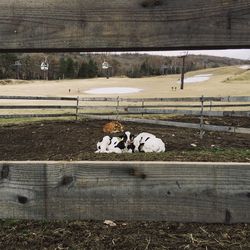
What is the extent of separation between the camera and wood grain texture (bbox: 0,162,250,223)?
2.27 meters

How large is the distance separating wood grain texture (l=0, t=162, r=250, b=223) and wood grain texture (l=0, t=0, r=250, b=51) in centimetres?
63

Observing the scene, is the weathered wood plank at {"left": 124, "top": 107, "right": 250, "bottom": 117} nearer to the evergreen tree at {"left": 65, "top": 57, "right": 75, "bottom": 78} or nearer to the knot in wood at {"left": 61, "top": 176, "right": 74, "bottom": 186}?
the knot in wood at {"left": 61, "top": 176, "right": 74, "bottom": 186}

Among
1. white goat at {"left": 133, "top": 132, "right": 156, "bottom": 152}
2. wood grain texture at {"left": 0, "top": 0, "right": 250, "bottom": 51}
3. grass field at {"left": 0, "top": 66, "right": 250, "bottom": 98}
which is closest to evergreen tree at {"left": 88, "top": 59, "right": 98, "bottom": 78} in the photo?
grass field at {"left": 0, "top": 66, "right": 250, "bottom": 98}

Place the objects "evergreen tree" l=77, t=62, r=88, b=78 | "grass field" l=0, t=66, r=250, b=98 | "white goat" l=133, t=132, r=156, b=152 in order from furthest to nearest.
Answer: "evergreen tree" l=77, t=62, r=88, b=78
"grass field" l=0, t=66, r=250, b=98
"white goat" l=133, t=132, r=156, b=152

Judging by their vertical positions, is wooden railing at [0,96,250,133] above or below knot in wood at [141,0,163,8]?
below

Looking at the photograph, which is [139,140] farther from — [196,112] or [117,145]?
[196,112]

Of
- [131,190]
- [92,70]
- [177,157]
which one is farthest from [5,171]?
[92,70]

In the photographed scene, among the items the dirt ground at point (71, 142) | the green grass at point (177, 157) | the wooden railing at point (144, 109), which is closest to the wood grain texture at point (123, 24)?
the green grass at point (177, 157)

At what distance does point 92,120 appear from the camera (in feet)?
57.1

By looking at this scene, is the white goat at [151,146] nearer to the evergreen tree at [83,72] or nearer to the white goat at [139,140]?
the white goat at [139,140]

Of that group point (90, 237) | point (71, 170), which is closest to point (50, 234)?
point (90, 237)

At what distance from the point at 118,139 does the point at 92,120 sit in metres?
8.89

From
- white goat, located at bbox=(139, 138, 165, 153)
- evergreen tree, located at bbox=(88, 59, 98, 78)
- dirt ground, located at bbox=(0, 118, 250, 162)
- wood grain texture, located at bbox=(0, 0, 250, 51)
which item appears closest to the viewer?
wood grain texture, located at bbox=(0, 0, 250, 51)

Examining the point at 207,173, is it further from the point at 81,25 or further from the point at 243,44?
the point at 81,25
